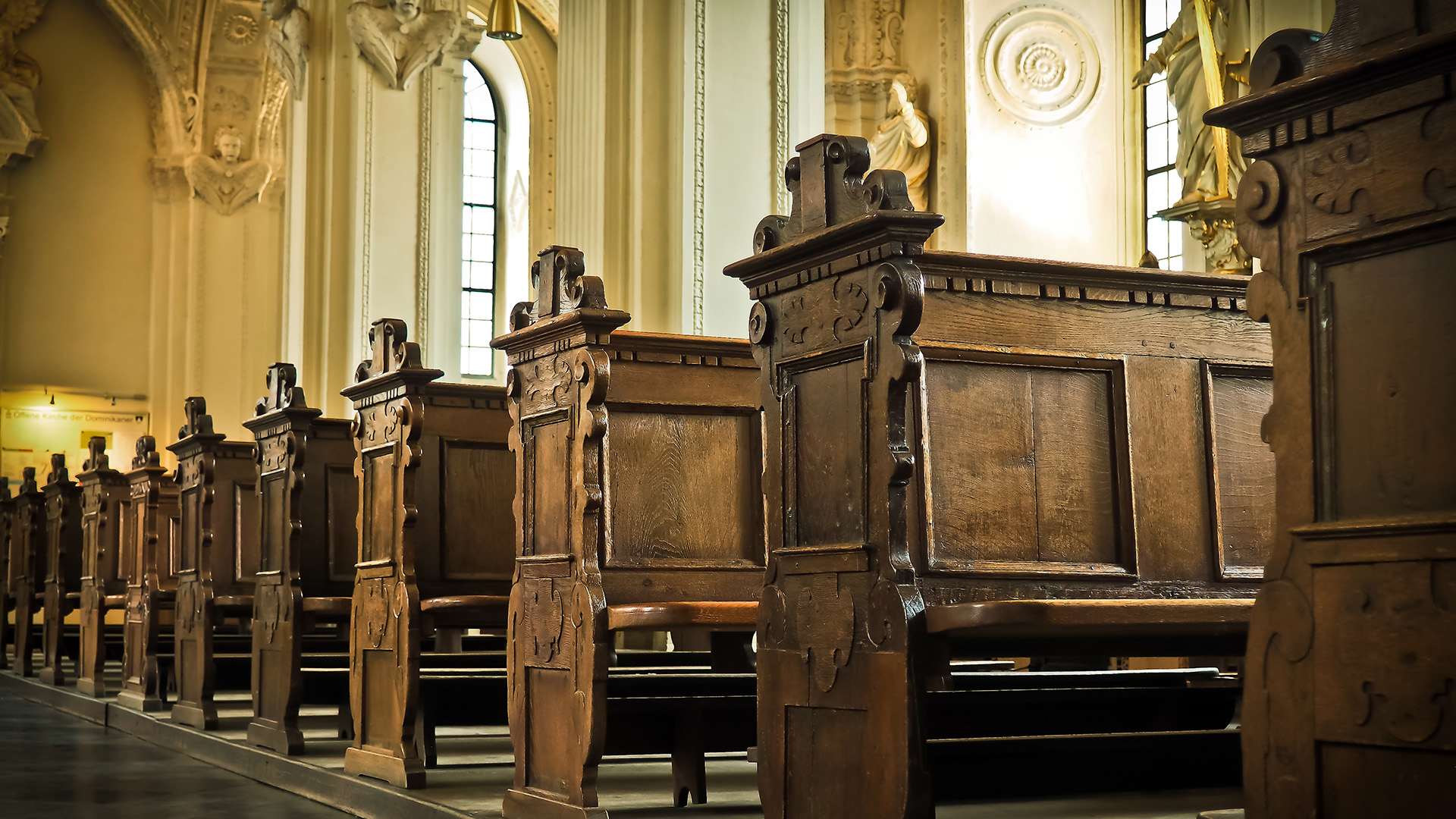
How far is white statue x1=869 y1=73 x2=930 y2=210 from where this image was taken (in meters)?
13.9

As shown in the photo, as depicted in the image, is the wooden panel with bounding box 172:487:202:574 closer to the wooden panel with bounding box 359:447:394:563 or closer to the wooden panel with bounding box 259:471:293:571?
the wooden panel with bounding box 259:471:293:571

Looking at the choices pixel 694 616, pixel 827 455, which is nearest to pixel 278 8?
pixel 694 616

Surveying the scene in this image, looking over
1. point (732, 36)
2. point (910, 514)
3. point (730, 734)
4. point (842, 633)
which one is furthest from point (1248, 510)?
point (732, 36)

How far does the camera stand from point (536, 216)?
10852 mm

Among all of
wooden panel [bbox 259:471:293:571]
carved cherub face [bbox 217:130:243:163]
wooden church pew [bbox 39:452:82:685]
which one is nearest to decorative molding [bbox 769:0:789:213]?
wooden panel [bbox 259:471:293:571]

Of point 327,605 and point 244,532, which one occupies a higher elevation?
point 244,532

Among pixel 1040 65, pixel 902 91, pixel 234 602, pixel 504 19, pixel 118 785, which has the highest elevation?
pixel 1040 65

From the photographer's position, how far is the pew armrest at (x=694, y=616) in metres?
3.91

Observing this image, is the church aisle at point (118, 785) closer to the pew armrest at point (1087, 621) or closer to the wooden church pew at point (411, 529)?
the wooden church pew at point (411, 529)

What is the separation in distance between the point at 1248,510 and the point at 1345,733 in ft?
5.77

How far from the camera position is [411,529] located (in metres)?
5.19

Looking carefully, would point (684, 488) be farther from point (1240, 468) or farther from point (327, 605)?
point (327, 605)

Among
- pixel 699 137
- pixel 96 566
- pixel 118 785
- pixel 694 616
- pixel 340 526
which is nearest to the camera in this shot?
pixel 694 616

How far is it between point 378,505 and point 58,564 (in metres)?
6.19
